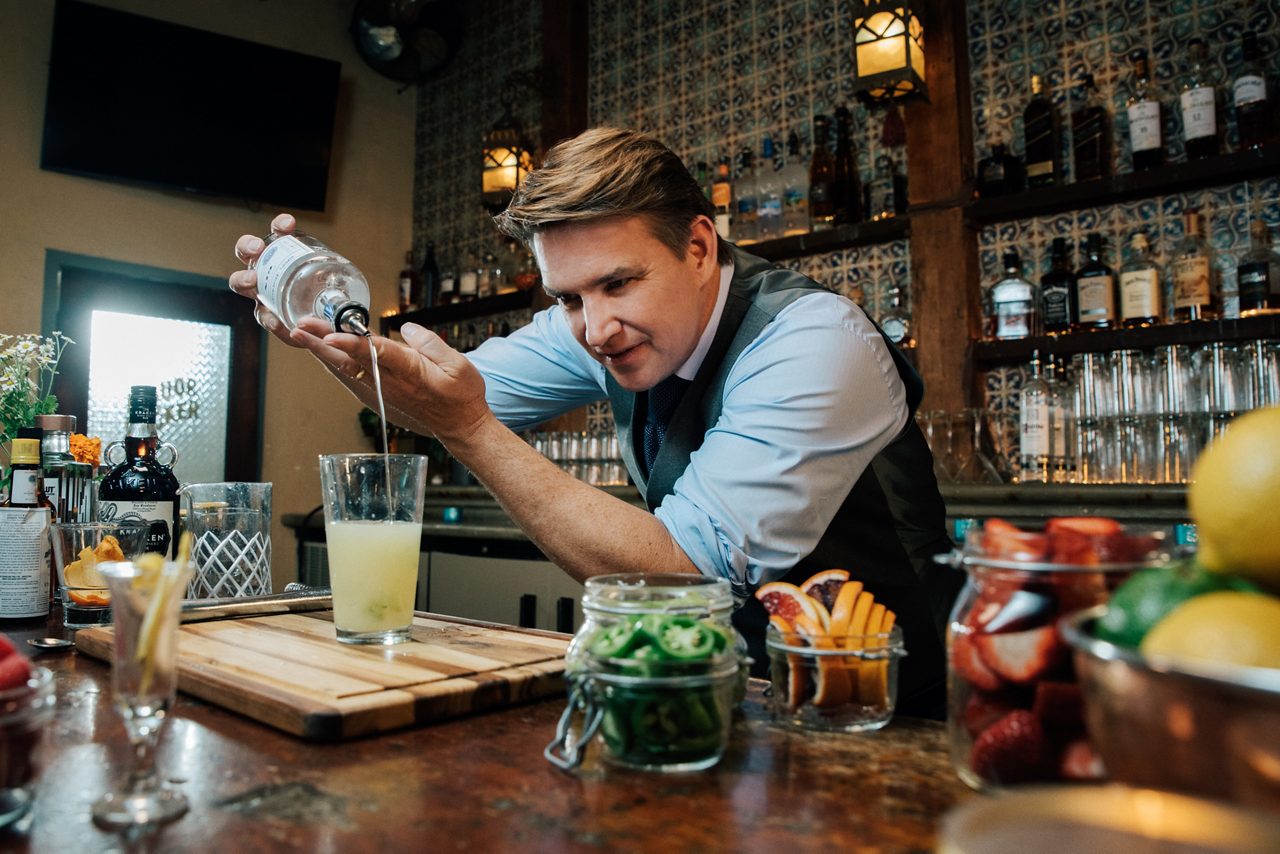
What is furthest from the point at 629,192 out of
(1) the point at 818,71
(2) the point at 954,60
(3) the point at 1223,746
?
(1) the point at 818,71

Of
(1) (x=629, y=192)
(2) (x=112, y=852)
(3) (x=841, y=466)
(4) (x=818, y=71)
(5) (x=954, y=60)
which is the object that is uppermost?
(4) (x=818, y=71)

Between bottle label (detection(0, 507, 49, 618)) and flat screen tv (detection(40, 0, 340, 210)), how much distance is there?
3526 mm

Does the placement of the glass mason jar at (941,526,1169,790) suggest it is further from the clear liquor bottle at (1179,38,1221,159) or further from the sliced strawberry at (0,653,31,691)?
the clear liquor bottle at (1179,38,1221,159)

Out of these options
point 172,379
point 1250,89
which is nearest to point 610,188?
point 1250,89

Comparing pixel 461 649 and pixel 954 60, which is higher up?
pixel 954 60

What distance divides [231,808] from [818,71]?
3688 mm

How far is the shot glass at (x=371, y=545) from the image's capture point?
107cm

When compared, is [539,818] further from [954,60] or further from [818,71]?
[818,71]

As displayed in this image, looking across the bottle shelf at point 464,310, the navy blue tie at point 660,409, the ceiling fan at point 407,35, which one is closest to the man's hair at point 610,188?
the navy blue tie at point 660,409

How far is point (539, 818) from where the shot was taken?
0.59 meters

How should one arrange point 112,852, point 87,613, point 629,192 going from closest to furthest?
1. point 112,852
2. point 87,613
3. point 629,192

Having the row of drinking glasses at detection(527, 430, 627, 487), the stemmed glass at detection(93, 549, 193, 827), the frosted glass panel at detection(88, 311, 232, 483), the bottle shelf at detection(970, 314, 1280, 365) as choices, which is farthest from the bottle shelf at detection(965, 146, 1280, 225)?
the frosted glass panel at detection(88, 311, 232, 483)

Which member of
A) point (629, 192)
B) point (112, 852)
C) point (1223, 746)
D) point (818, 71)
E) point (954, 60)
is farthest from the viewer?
point (818, 71)

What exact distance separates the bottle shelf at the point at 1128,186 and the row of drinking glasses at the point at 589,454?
164 cm
